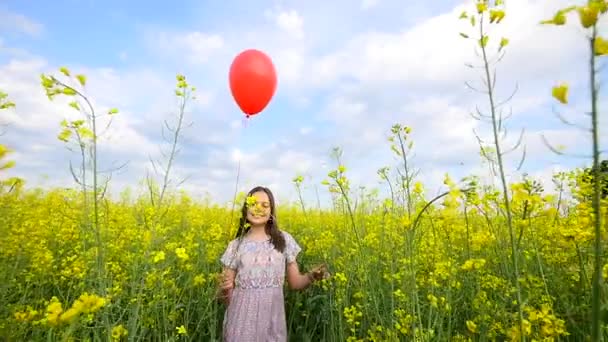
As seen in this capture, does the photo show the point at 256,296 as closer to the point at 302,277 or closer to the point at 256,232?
the point at 302,277

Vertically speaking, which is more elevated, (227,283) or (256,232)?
(256,232)

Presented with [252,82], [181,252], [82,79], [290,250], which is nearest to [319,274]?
[290,250]

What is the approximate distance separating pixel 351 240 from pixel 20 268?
2.42m

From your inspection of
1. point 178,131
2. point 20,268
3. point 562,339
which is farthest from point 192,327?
point 562,339

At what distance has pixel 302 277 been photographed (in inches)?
119

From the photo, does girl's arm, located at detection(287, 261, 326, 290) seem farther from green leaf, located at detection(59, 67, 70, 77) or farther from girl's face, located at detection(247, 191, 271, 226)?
green leaf, located at detection(59, 67, 70, 77)

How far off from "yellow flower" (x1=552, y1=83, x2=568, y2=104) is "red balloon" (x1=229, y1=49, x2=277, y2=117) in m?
4.28

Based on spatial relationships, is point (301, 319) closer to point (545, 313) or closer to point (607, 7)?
point (545, 313)

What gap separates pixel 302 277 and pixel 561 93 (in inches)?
89.1

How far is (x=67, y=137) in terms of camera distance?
2.06 meters

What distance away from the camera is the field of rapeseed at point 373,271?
163cm

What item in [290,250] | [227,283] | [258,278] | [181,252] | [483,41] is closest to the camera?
[483,41]

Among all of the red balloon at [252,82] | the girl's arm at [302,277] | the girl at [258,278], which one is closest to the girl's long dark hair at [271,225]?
the girl at [258,278]

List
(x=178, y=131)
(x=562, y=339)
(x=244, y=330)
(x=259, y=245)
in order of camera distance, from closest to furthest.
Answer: (x=178, y=131) < (x=562, y=339) < (x=244, y=330) < (x=259, y=245)
